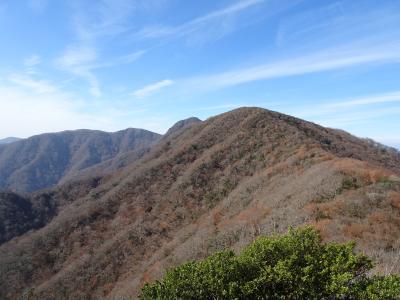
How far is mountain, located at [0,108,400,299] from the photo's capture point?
80.6 ft

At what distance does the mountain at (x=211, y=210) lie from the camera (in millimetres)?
24562

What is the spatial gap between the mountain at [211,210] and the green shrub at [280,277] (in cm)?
487

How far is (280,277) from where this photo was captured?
34.1 ft

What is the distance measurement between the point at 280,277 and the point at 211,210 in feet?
128

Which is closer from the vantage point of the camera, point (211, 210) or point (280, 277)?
point (280, 277)

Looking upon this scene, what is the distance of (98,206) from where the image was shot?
2662 inches

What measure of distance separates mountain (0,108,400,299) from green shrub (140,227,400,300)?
487 centimetres

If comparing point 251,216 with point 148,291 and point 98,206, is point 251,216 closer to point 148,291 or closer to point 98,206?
point 148,291

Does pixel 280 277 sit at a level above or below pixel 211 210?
above

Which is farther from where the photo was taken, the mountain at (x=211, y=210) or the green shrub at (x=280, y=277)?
the mountain at (x=211, y=210)

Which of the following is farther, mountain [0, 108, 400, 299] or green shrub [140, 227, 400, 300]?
mountain [0, 108, 400, 299]

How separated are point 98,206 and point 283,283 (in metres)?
60.8

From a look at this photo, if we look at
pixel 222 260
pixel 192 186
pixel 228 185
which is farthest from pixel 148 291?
pixel 192 186

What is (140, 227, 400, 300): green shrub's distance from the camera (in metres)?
10.0
